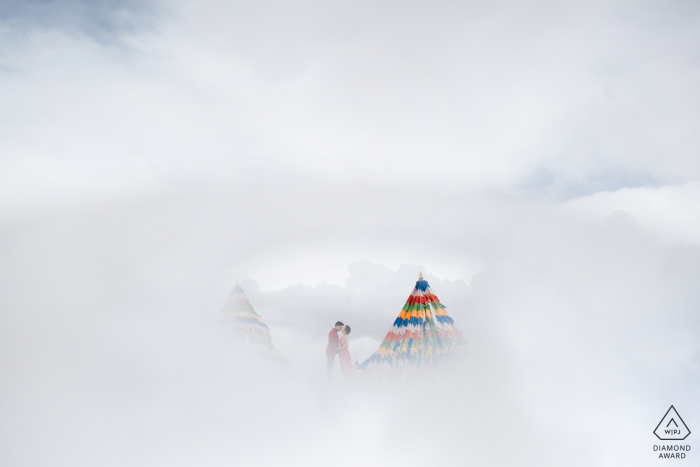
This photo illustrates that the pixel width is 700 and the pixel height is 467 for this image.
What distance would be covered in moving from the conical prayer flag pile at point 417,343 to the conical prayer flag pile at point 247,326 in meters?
4.45

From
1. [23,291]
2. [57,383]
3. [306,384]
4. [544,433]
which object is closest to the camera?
[544,433]

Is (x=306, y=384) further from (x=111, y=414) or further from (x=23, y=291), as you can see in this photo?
(x=23, y=291)

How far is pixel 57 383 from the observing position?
466 inches

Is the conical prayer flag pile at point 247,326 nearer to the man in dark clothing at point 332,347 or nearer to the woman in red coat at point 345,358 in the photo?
the man in dark clothing at point 332,347

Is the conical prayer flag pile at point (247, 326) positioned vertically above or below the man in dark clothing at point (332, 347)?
above

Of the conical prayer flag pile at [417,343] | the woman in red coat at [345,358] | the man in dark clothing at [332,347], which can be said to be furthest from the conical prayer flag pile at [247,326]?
the conical prayer flag pile at [417,343]

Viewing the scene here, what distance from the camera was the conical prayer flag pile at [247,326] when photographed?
584 inches

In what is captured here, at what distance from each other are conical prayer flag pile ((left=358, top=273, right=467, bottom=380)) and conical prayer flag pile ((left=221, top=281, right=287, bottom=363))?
445 centimetres

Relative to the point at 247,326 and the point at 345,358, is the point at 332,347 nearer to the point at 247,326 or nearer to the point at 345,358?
the point at 345,358

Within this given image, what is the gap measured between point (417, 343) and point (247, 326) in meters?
7.05

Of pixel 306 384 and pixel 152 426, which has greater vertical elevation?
pixel 306 384

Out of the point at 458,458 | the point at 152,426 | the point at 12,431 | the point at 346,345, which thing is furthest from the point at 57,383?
the point at 458,458

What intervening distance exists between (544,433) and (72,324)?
16.2 meters

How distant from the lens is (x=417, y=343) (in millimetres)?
12094
